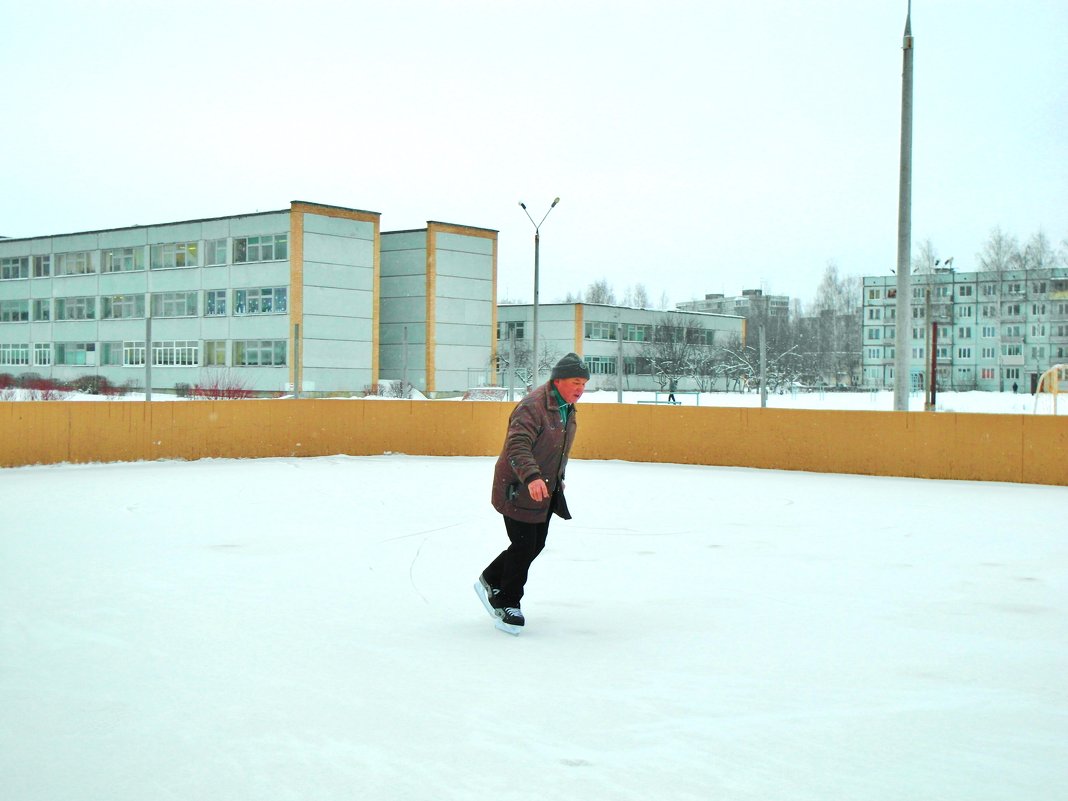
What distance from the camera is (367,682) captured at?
16.7ft

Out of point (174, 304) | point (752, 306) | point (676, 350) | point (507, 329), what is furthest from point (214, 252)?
point (752, 306)

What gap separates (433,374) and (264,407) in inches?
1598

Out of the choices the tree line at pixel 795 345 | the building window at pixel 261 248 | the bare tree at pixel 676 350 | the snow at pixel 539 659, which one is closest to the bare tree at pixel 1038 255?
the tree line at pixel 795 345

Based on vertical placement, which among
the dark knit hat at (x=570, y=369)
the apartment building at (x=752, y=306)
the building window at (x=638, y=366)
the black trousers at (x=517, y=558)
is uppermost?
the apartment building at (x=752, y=306)

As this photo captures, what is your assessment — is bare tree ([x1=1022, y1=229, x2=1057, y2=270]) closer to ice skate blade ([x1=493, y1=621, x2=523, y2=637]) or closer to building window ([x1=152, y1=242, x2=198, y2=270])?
building window ([x1=152, y1=242, x2=198, y2=270])

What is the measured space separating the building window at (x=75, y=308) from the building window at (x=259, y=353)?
449 inches

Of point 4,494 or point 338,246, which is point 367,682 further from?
point 338,246

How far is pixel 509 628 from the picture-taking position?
6.17 meters

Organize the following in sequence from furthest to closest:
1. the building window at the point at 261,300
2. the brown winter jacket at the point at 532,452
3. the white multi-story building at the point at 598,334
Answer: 1. the white multi-story building at the point at 598,334
2. the building window at the point at 261,300
3. the brown winter jacket at the point at 532,452

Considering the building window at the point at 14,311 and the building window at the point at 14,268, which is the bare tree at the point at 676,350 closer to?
the building window at the point at 14,311

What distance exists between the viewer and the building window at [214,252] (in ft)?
180

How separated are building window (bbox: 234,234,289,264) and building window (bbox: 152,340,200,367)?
5553 mm

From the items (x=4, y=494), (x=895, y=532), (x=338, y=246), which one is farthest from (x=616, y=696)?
(x=338, y=246)

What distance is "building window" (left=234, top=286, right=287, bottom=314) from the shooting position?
52906 mm
